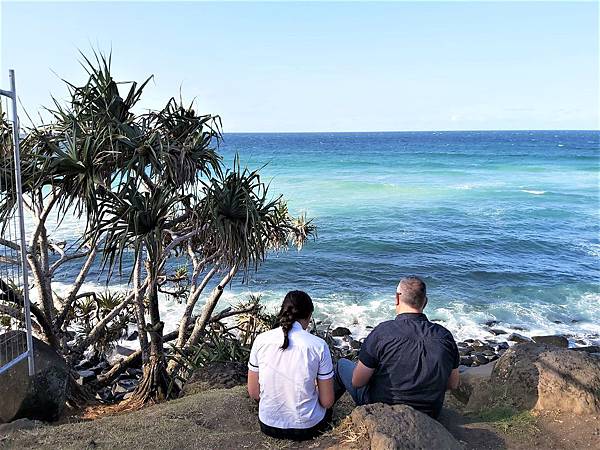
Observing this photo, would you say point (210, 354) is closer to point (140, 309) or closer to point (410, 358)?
point (140, 309)

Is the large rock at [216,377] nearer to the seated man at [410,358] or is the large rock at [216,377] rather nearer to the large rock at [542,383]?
the seated man at [410,358]

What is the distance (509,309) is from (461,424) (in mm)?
11875

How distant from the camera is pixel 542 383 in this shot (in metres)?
5.17

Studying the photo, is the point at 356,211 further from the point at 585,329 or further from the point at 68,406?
the point at 68,406

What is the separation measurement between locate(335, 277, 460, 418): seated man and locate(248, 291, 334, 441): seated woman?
0.46 metres

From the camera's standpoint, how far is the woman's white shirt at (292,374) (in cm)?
416

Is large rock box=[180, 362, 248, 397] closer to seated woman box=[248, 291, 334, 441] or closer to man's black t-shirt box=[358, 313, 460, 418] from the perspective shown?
seated woman box=[248, 291, 334, 441]

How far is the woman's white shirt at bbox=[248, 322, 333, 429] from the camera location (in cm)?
416

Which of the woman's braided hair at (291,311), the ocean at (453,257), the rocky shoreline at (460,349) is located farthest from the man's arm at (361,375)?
the rocky shoreline at (460,349)

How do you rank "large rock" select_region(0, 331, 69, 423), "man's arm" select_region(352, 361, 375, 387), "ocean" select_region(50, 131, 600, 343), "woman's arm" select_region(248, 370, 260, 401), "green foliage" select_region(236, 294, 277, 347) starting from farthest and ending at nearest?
"ocean" select_region(50, 131, 600, 343), "green foliage" select_region(236, 294, 277, 347), "large rock" select_region(0, 331, 69, 423), "man's arm" select_region(352, 361, 375, 387), "woman's arm" select_region(248, 370, 260, 401)

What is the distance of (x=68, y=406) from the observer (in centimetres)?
781

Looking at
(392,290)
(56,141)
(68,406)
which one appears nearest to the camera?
(56,141)

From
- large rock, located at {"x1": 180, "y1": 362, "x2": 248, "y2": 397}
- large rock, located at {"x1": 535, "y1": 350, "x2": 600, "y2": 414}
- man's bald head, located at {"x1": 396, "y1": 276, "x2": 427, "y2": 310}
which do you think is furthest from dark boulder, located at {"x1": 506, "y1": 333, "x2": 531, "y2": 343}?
man's bald head, located at {"x1": 396, "y1": 276, "x2": 427, "y2": 310}

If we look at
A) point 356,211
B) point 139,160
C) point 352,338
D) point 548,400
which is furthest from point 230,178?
point 356,211
